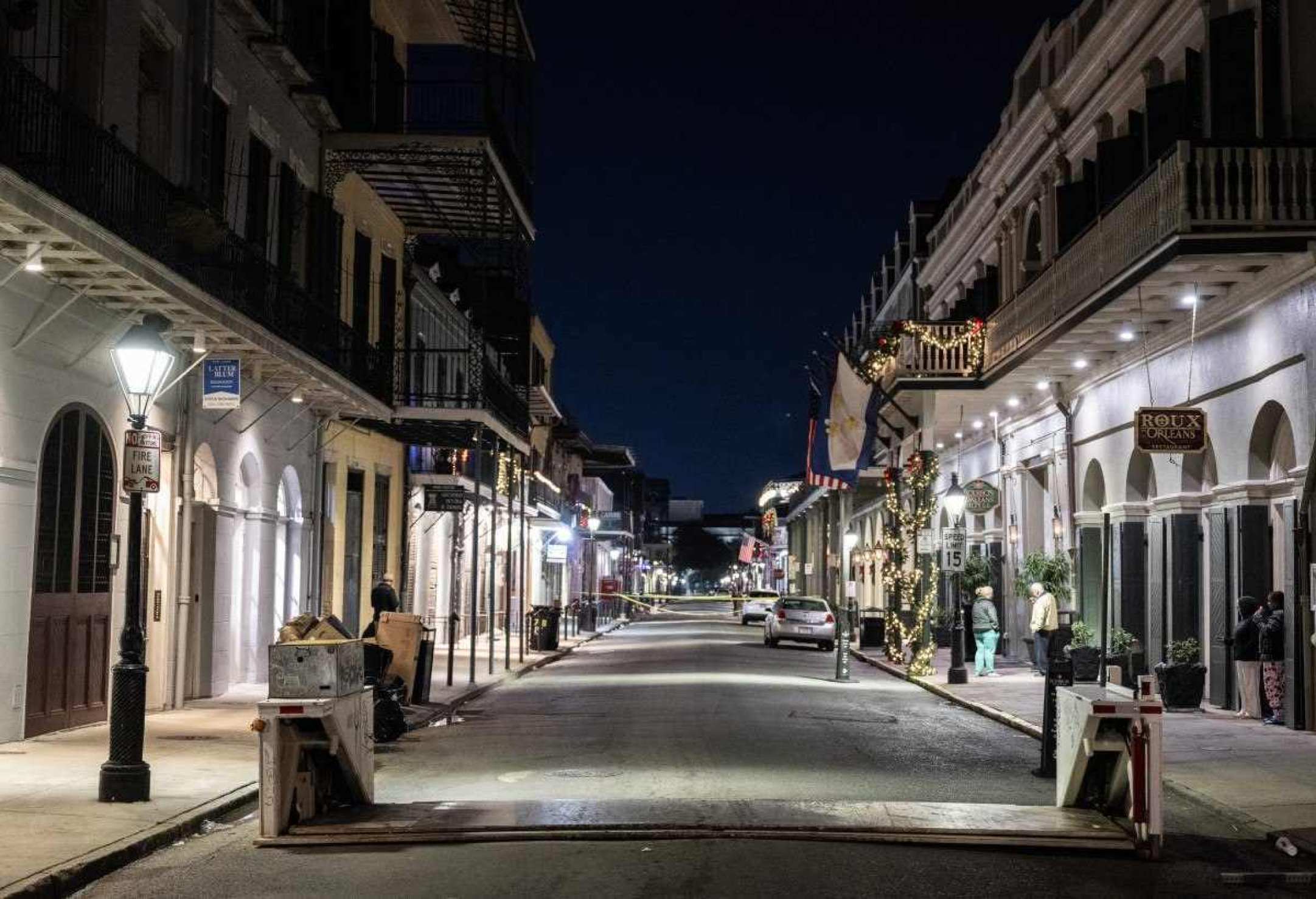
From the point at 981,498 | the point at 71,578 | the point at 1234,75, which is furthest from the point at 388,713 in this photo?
the point at 981,498

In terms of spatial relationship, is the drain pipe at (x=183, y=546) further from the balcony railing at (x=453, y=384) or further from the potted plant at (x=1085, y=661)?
the potted plant at (x=1085, y=661)

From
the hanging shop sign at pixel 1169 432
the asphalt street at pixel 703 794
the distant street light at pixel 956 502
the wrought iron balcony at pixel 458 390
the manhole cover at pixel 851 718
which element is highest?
the wrought iron balcony at pixel 458 390

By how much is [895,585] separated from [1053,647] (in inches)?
326

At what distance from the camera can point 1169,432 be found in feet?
65.7

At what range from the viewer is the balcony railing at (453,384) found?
26.8m

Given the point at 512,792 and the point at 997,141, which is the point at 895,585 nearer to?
the point at 997,141

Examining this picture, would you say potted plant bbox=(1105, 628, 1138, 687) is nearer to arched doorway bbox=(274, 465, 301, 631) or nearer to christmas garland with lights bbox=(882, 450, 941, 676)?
christmas garland with lights bbox=(882, 450, 941, 676)

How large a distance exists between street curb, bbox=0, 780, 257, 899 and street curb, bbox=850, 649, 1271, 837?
638 cm

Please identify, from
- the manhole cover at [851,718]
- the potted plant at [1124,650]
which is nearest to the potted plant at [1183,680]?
the potted plant at [1124,650]

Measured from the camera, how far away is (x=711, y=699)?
72.8 feet

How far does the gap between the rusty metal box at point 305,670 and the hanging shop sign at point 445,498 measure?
64.0 ft

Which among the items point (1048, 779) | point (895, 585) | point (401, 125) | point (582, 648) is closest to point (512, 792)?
point (1048, 779)

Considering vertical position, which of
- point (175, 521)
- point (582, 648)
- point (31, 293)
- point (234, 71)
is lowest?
point (582, 648)

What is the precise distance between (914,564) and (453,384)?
1307cm
